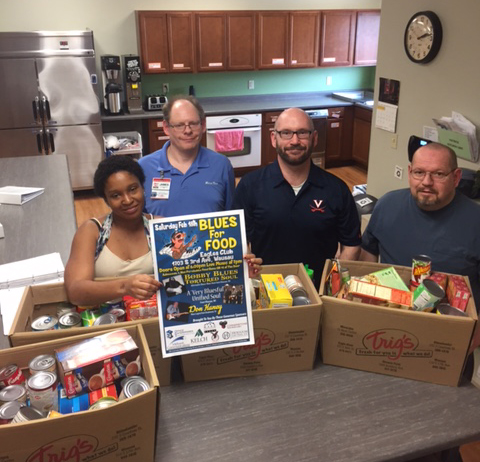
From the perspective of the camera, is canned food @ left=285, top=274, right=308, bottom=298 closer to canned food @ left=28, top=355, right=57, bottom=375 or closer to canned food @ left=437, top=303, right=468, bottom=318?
canned food @ left=437, top=303, right=468, bottom=318

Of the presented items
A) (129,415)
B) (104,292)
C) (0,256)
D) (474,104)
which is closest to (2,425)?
(129,415)

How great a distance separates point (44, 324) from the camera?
1.39m

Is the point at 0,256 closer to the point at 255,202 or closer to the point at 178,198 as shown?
the point at 178,198

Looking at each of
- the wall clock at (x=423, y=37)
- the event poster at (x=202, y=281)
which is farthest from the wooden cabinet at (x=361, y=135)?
the event poster at (x=202, y=281)

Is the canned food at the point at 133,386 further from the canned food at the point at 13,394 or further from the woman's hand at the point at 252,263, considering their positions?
the woman's hand at the point at 252,263

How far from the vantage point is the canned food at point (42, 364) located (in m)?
1.20

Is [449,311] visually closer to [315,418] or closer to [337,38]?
[315,418]

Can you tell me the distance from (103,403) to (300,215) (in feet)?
4.29

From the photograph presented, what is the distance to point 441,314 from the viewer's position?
136 cm

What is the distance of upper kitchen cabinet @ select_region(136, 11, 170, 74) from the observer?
18.9 feet

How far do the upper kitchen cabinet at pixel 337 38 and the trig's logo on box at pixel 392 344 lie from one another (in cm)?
580

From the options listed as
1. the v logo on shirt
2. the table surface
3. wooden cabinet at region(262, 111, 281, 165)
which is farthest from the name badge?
wooden cabinet at region(262, 111, 281, 165)

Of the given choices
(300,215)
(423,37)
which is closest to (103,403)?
(300,215)

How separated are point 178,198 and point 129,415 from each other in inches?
59.5
